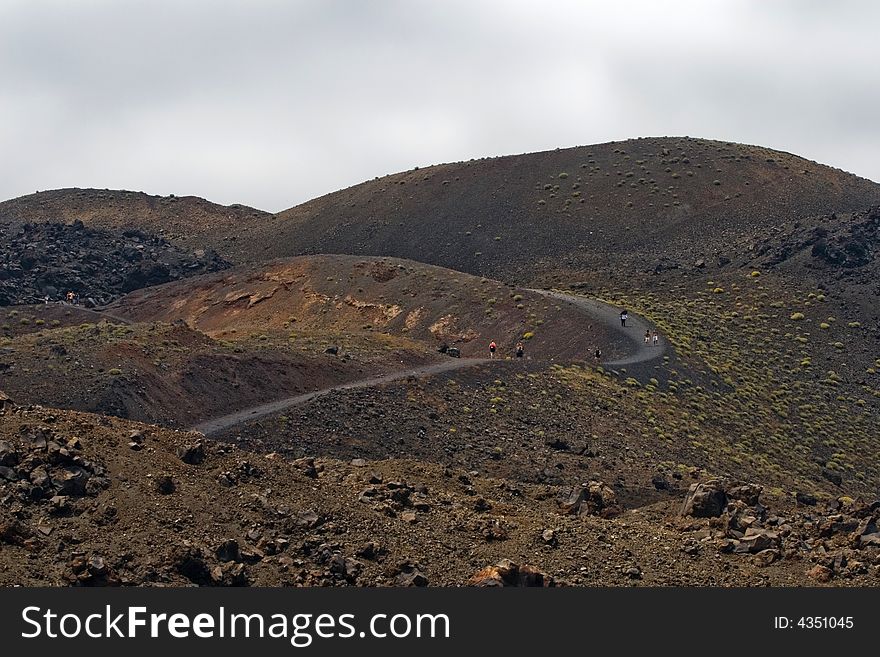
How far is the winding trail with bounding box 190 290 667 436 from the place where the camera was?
42812mm

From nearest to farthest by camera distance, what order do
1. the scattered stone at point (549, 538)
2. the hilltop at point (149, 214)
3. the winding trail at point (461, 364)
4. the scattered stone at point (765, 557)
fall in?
1. the scattered stone at point (765, 557)
2. the scattered stone at point (549, 538)
3. the winding trail at point (461, 364)
4. the hilltop at point (149, 214)

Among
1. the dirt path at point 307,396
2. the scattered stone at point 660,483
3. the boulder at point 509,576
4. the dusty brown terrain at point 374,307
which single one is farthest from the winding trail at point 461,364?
the boulder at point 509,576

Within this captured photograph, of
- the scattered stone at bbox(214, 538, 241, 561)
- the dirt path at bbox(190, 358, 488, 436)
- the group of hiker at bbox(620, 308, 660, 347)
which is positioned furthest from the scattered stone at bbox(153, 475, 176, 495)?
the group of hiker at bbox(620, 308, 660, 347)

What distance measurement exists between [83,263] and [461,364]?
50266 mm

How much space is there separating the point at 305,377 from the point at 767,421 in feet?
76.0

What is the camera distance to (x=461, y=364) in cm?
5403

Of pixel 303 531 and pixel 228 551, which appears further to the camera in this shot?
pixel 303 531

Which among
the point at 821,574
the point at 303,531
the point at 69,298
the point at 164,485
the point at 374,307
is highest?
the point at 69,298

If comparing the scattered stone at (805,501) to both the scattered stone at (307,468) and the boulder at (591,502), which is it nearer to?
the boulder at (591,502)

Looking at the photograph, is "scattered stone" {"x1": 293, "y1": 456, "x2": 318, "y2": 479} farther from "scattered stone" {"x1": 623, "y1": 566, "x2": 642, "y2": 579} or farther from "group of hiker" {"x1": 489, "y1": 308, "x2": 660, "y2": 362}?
"group of hiker" {"x1": 489, "y1": 308, "x2": 660, "y2": 362}

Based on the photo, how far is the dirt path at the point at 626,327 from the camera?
60.6 meters

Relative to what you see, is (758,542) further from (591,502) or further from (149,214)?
(149,214)

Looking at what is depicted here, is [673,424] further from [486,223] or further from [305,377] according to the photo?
[486,223]

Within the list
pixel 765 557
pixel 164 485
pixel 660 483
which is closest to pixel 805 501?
pixel 660 483
